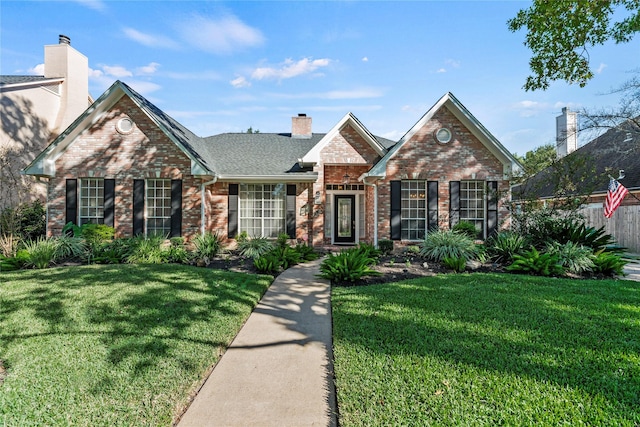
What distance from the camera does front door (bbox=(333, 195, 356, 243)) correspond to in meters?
14.0

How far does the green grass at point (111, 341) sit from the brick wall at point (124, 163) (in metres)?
4.58

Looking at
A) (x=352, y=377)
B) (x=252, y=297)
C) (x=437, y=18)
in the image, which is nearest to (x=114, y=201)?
(x=252, y=297)

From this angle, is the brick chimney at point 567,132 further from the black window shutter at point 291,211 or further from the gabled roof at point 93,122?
the gabled roof at point 93,122

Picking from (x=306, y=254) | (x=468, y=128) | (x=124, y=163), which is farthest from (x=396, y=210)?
(x=124, y=163)

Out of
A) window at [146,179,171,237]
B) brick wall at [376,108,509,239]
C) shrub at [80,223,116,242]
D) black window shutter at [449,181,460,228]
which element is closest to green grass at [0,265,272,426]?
shrub at [80,223,116,242]

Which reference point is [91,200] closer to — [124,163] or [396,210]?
[124,163]

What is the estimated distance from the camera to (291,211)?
1260cm

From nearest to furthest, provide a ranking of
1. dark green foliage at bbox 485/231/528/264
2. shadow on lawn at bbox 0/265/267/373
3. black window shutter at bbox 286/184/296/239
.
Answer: shadow on lawn at bbox 0/265/267/373 < dark green foliage at bbox 485/231/528/264 < black window shutter at bbox 286/184/296/239

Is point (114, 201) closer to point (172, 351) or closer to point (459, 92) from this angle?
point (172, 351)

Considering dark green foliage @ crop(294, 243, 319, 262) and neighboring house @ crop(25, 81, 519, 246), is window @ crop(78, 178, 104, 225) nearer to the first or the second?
neighboring house @ crop(25, 81, 519, 246)

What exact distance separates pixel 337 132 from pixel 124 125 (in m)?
7.80

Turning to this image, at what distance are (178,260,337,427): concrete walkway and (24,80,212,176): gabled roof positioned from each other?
758cm

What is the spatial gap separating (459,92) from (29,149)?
18708 mm

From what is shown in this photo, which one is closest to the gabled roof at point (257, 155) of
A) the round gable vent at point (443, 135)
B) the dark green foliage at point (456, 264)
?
the round gable vent at point (443, 135)
